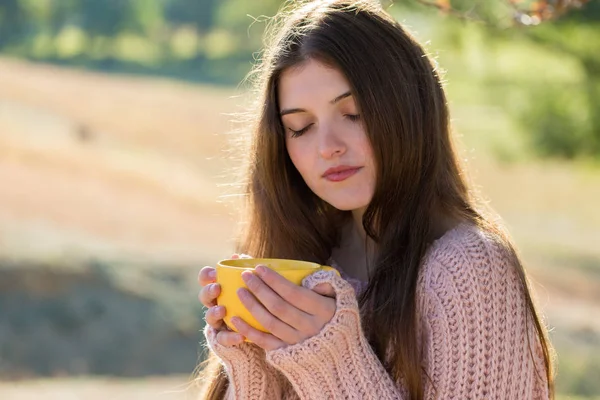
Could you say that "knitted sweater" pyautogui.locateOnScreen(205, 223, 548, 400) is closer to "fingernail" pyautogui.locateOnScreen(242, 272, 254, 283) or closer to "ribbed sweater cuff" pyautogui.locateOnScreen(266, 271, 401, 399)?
"ribbed sweater cuff" pyautogui.locateOnScreen(266, 271, 401, 399)

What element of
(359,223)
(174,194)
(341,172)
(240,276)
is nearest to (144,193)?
(174,194)

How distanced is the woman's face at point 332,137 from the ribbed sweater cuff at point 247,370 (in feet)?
1.16

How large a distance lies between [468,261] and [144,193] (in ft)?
40.3

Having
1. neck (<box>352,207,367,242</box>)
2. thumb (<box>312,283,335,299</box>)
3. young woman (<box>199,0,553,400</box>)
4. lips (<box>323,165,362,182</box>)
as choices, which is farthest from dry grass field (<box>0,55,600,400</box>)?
thumb (<box>312,283,335,299</box>)

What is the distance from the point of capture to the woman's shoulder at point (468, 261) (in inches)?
70.4

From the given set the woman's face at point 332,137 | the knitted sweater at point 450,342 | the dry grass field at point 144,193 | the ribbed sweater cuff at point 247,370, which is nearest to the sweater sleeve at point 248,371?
the ribbed sweater cuff at point 247,370

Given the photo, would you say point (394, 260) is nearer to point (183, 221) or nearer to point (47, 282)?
point (47, 282)

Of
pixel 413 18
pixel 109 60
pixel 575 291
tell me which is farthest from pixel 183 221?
pixel 109 60

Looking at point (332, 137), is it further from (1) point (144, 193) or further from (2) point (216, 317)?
(1) point (144, 193)

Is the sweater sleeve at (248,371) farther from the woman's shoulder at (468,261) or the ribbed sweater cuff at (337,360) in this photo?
the woman's shoulder at (468,261)

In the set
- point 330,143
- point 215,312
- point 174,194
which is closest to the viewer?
point 215,312

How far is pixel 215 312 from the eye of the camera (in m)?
1.81

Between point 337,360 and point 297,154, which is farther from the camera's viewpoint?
point 297,154

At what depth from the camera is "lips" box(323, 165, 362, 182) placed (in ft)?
6.40
